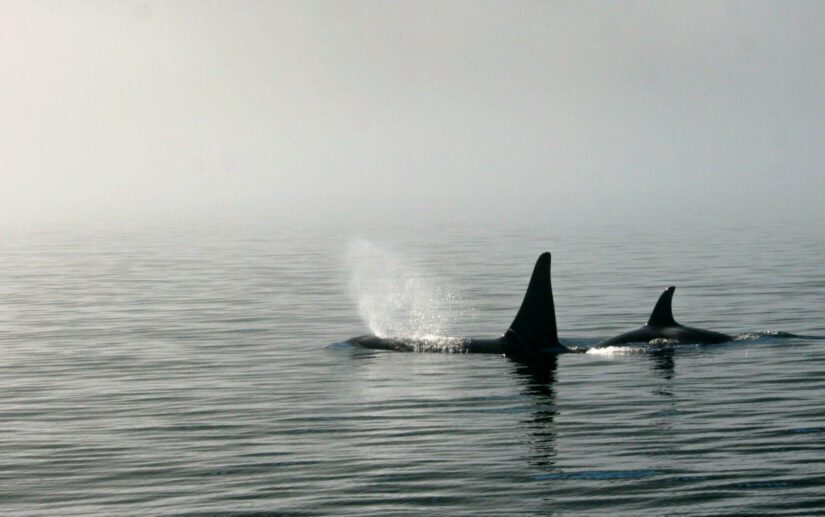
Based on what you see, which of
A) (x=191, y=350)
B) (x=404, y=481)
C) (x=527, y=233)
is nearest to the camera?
(x=404, y=481)

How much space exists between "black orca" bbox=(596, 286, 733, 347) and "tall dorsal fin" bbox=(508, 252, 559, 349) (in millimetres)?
1380

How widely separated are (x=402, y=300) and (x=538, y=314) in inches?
894

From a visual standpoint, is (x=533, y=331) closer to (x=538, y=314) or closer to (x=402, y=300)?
(x=538, y=314)

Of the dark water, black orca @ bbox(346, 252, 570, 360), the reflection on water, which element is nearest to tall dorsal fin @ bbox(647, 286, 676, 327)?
the dark water

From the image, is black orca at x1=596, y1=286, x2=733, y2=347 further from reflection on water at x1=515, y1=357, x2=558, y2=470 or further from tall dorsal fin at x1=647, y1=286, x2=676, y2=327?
reflection on water at x1=515, y1=357, x2=558, y2=470

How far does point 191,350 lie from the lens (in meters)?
29.8

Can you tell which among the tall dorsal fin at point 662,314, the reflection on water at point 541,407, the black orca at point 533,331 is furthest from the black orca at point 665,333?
the reflection on water at point 541,407

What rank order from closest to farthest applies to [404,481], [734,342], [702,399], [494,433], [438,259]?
1. [404,481]
2. [494,433]
3. [702,399]
4. [734,342]
5. [438,259]

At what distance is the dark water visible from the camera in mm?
15398

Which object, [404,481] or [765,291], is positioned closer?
[404,481]

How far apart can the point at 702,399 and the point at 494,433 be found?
4236mm

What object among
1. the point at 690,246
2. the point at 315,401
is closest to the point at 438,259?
the point at 690,246

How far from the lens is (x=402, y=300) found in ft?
162

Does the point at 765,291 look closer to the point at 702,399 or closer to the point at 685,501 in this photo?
the point at 702,399
